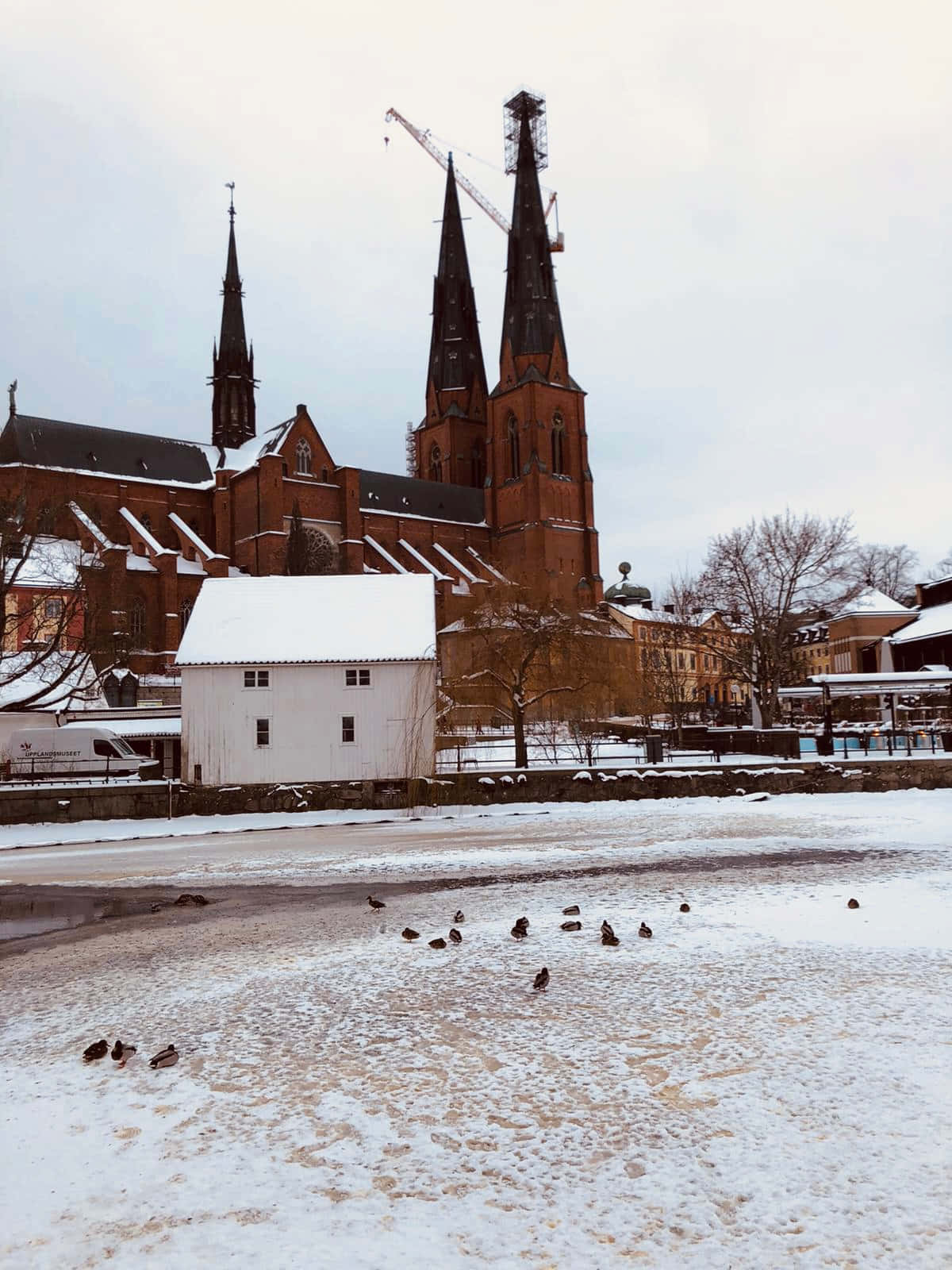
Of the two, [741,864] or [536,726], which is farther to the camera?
[536,726]

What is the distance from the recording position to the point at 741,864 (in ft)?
52.3

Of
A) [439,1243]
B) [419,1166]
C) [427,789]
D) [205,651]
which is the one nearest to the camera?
[439,1243]

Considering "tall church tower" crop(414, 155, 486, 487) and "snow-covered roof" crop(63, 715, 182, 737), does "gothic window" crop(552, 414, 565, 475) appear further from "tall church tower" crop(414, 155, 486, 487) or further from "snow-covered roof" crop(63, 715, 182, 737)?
"snow-covered roof" crop(63, 715, 182, 737)

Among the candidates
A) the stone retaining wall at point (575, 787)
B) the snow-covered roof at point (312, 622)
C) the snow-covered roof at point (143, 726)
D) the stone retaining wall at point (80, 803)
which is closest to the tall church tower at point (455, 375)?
the snow-covered roof at point (143, 726)

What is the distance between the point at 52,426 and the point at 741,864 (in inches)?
2660

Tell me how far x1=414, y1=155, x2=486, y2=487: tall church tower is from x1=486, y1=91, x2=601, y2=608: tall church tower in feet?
26.6

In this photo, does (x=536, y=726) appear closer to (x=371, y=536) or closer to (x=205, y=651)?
(x=205, y=651)

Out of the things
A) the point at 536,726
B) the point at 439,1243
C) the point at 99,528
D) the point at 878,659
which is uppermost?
the point at 99,528

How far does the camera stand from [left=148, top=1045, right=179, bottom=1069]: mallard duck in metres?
6.87

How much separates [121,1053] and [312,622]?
1097 inches

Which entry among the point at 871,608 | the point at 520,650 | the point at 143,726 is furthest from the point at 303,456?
the point at 520,650

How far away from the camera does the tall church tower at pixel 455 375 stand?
9550 centimetres

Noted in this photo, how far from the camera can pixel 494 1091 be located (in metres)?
6.32

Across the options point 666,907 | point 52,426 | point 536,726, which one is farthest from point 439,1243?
point 52,426
